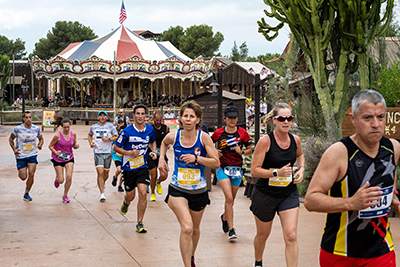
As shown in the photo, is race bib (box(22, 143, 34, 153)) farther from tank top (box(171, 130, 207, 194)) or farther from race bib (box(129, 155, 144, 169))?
tank top (box(171, 130, 207, 194))

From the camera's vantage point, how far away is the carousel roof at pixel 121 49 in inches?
1459

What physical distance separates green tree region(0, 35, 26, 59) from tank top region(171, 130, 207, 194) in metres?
84.3

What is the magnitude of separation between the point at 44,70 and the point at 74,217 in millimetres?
30364

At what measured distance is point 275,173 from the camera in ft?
16.1

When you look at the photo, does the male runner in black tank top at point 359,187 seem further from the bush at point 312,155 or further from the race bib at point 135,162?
the bush at point 312,155

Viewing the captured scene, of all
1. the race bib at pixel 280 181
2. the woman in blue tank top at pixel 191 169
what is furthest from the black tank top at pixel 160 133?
the race bib at pixel 280 181

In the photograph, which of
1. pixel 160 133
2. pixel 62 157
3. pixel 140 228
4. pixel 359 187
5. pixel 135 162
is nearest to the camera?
pixel 359 187

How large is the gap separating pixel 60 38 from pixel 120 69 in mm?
39663

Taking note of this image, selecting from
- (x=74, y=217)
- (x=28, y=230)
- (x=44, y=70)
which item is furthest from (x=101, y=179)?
(x=44, y=70)

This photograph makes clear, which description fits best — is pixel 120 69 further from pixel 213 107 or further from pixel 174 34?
pixel 174 34

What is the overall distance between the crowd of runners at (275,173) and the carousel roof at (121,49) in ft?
89.0

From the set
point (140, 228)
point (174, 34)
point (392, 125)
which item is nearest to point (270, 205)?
point (140, 228)

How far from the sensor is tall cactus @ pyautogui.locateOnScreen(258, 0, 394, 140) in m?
9.13

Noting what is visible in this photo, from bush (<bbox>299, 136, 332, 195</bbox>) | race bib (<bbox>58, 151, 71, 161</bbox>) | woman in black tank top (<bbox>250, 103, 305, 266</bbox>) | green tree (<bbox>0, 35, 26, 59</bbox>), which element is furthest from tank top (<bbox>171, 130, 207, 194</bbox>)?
green tree (<bbox>0, 35, 26, 59</bbox>)
